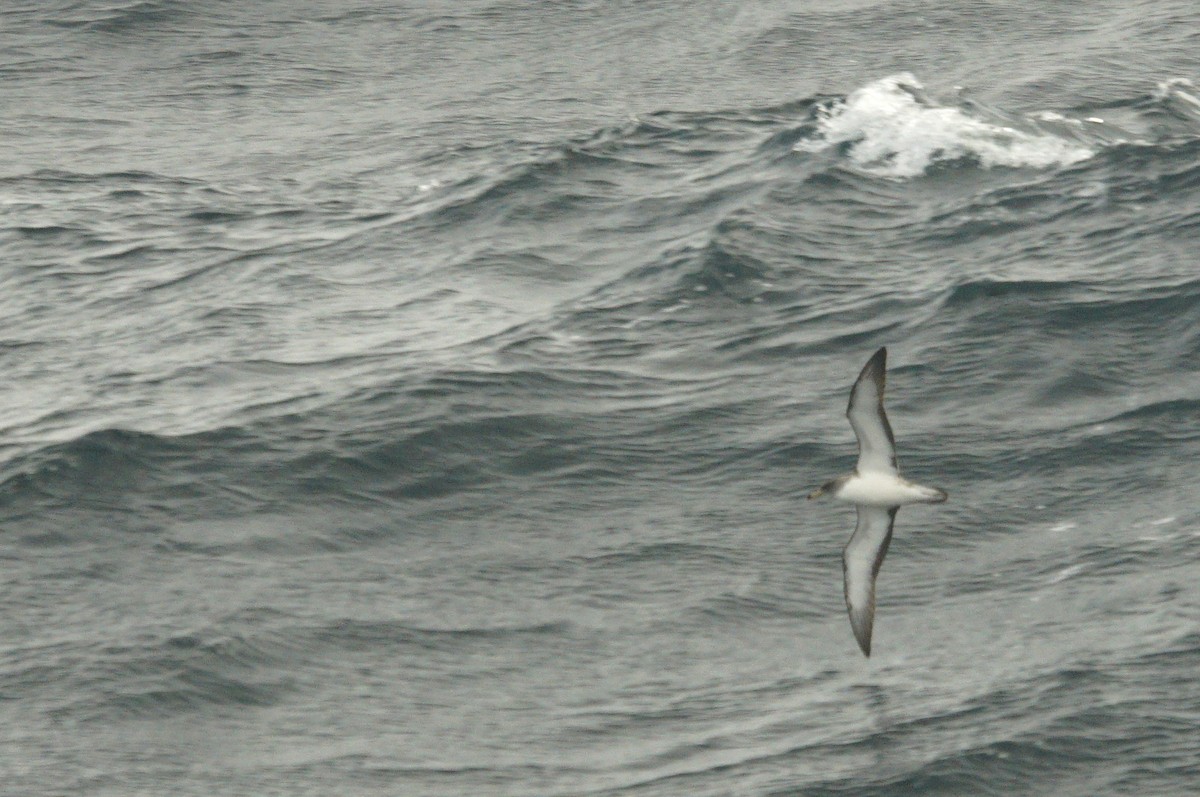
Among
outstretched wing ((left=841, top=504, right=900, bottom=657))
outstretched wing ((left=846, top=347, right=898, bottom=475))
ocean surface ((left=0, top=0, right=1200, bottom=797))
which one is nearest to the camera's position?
outstretched wing ((left=846, top=347, right=898, bottom=475))

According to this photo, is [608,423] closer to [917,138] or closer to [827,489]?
[827,489]

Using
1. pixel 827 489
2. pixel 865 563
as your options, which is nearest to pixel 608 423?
pixel 865 563

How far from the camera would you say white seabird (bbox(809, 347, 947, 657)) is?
16.7 m

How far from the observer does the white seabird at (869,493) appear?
656 inches

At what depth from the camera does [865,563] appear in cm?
1805

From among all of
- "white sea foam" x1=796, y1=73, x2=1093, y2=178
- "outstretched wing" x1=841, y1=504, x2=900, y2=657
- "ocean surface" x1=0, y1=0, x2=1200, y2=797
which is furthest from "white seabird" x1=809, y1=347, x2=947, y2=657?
"white sea foam" x1=796, y1=73, x2=1093, y2=178

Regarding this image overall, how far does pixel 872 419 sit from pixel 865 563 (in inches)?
63.6

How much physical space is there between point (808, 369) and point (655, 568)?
4330mm

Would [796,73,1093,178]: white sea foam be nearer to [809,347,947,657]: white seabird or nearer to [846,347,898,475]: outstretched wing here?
[809,347,947,657]: white seabird

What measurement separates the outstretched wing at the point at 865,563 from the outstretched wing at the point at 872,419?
488mm

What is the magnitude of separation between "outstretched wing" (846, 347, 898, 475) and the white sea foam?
483 inches

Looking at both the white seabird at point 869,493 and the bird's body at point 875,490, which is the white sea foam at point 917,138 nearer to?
the white seabird at point 869,493

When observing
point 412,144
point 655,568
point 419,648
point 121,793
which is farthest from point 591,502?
point 412,144

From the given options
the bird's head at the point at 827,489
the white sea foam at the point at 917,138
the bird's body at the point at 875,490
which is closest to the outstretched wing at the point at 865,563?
the bird's body at the point at 875,490
